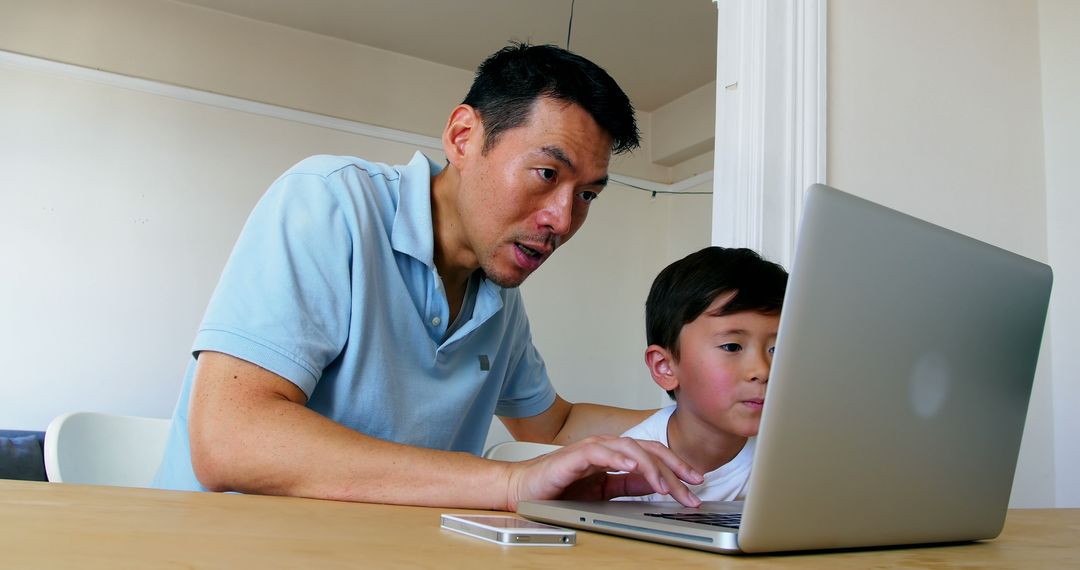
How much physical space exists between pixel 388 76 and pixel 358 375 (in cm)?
366

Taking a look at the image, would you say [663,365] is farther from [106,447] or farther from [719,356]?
[106,447]

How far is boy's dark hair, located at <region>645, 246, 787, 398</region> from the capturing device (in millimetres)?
1276

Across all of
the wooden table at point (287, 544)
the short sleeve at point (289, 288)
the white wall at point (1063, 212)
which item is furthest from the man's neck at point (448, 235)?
the white wall at point (1063, 212)

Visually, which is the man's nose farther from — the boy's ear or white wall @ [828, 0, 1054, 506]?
white wall @ [828, 0, 1054, 506]

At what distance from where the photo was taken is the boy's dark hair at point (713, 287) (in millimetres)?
1276

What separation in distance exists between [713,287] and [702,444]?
0.82 ft

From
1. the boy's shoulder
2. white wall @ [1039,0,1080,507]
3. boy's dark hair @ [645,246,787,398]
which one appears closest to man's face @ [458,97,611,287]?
boy's dark hair @ [645,246,787,398]

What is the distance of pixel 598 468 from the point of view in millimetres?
796

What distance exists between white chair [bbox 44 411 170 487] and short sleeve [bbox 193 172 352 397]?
61 cm

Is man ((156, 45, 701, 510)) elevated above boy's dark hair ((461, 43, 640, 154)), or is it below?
below

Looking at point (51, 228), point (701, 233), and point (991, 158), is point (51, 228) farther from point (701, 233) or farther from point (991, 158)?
point (991, 158)

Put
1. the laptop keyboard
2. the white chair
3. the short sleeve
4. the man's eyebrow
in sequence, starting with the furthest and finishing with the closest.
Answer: the white chair → the man's eyebrow → the short sleeve → the laptop keyboard

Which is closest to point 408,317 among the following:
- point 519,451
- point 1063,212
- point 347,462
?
point 347,462

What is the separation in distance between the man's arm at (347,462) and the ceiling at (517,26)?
3.35 meters
